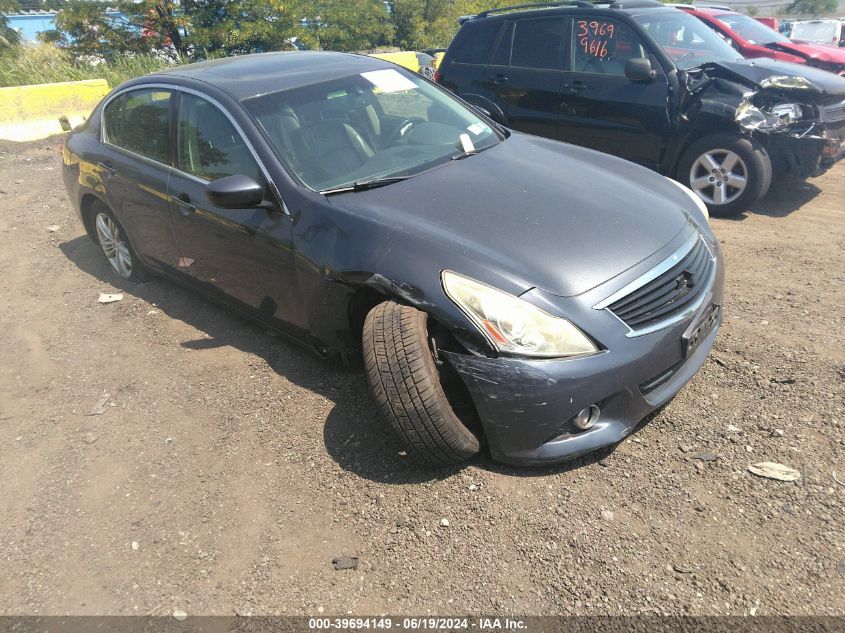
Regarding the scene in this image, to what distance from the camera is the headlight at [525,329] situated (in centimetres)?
256

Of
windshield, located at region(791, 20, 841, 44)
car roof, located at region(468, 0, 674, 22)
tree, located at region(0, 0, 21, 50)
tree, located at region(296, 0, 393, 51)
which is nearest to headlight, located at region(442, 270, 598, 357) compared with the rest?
car roof, located at region(468, 0, 674, 22)

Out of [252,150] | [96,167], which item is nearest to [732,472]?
[252,150]

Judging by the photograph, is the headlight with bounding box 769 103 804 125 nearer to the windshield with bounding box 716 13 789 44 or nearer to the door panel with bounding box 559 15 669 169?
the door panel with bounding box 559 15 669 169

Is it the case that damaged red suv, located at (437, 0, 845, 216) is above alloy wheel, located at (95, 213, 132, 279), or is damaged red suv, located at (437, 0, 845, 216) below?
above

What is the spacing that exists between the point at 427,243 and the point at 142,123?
2672mm

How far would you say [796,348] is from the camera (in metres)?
3.57

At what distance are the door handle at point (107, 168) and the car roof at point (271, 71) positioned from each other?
26.1 inches

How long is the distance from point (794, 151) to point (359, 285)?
4554 mm

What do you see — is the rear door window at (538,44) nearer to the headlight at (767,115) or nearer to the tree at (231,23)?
the headlight at (767,115)

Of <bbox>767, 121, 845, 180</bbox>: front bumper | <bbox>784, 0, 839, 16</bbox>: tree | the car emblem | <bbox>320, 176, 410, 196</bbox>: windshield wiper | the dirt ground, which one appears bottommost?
<bbox>784, 0, 839, 16</bbox>: tree

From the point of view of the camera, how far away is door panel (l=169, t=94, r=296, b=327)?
343cm

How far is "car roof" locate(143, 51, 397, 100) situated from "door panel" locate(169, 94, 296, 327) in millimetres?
→ 211

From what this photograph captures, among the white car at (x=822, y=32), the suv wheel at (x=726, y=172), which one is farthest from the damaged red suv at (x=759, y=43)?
the white car at (x=822, y=32)

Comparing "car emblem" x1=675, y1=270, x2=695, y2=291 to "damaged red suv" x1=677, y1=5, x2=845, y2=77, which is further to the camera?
"damaged red suv" x1=677, y1=5, x2=845, y2=77
